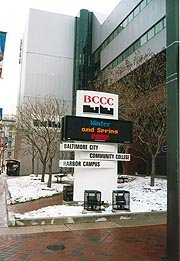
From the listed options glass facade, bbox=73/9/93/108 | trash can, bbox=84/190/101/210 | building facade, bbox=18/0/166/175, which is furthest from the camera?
glass facade, bbox=73/9/93/108

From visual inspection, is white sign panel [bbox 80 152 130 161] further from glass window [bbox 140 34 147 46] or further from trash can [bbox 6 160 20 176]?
trash can [bbox 6 160 20 176]

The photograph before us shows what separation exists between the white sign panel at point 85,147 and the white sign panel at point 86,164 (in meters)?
0.52

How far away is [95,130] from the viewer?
13.3m

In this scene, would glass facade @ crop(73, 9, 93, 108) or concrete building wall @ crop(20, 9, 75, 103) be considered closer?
concrete building wall @ crop(20, 9, 75, 103)

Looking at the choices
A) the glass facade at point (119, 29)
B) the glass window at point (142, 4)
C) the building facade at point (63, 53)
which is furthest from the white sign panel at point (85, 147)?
the building facade at point (63, 53)

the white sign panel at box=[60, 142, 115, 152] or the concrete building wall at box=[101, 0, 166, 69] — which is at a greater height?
the concrete building wall at box=[101, 0, 166, 69]

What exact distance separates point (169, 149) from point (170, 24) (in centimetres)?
241

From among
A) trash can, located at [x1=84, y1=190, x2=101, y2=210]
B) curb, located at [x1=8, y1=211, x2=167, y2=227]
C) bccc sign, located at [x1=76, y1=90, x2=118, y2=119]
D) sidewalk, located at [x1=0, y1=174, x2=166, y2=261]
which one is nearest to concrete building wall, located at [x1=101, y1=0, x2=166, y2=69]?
bccc sign, located at [x1=76, y1=90, x2=118, y2=119]

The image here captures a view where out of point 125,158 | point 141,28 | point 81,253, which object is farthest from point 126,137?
point 141,28

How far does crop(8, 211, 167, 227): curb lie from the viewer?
31.2 feet

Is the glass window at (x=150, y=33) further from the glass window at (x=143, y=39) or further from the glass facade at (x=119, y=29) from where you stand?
the glass facade at (x=119, y=29)

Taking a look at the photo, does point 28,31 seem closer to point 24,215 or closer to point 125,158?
point 125,158

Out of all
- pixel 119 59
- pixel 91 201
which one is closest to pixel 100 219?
pixel 91 201

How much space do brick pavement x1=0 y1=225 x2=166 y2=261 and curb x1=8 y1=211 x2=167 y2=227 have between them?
3.82ft
